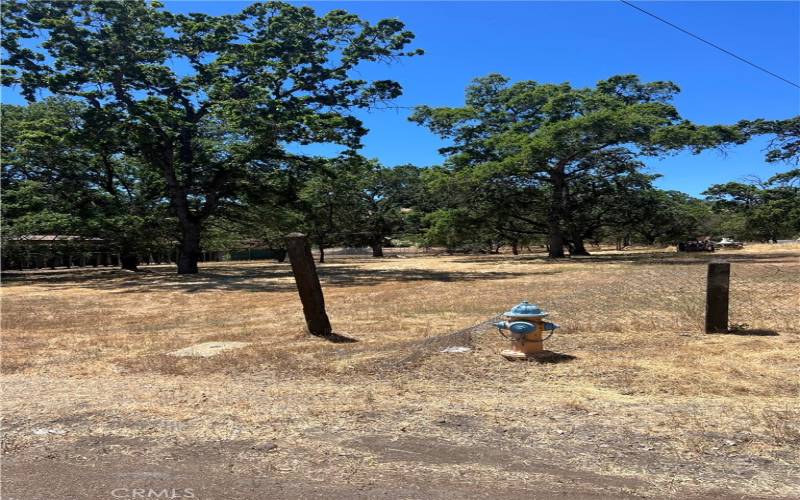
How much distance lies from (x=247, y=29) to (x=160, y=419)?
1045 inches

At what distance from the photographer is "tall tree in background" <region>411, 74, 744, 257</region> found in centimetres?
3300

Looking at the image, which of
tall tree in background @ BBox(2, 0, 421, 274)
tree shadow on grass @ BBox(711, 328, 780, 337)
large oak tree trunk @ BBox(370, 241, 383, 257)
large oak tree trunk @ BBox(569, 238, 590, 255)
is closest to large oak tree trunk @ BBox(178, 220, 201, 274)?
tall tree in background @ BBox(2, 0, 421, 274)

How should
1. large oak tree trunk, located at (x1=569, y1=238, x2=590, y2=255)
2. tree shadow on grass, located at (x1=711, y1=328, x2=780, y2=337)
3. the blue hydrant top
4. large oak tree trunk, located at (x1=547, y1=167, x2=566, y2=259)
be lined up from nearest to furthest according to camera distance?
the blue hydrant top < tree shadow on grass, located at (x1=711, y1=328, x2=780, y2=337) < large oak tree trunk, located at (x1=547, y1=167, x2=566, y2=259) < large oak tree trunk, located at (x1=569, y1=238, x2=590, y2=255)

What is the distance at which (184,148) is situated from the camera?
94.1ft

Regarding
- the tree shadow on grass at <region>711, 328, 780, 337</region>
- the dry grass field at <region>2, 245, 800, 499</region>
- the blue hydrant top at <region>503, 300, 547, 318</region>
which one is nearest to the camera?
the dry grass field at <region>2, 245, 800, 499</region>

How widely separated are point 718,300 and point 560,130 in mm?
26634

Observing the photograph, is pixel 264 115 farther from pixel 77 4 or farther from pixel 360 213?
pixel 360 213

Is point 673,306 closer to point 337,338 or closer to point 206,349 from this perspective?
point 337,338

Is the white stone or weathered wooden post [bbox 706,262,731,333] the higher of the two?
weathered wooden post [bbox 706,262,731,333]

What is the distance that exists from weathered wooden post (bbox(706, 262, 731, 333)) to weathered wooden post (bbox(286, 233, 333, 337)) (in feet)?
19.6

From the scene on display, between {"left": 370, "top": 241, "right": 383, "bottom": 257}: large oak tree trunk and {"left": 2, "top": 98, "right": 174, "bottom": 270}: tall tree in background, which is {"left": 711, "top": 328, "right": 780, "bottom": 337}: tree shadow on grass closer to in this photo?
{"left": 2, "top": 98, "right": 174, "bottom": 270}: tall tree in background

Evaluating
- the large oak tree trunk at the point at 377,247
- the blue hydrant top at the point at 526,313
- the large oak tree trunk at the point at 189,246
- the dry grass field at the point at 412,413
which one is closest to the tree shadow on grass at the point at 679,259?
the large oak tree trunk at the point at 189,246

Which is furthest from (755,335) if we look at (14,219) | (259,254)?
(259,254)

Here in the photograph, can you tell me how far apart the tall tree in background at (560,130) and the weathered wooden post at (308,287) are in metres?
26.3
